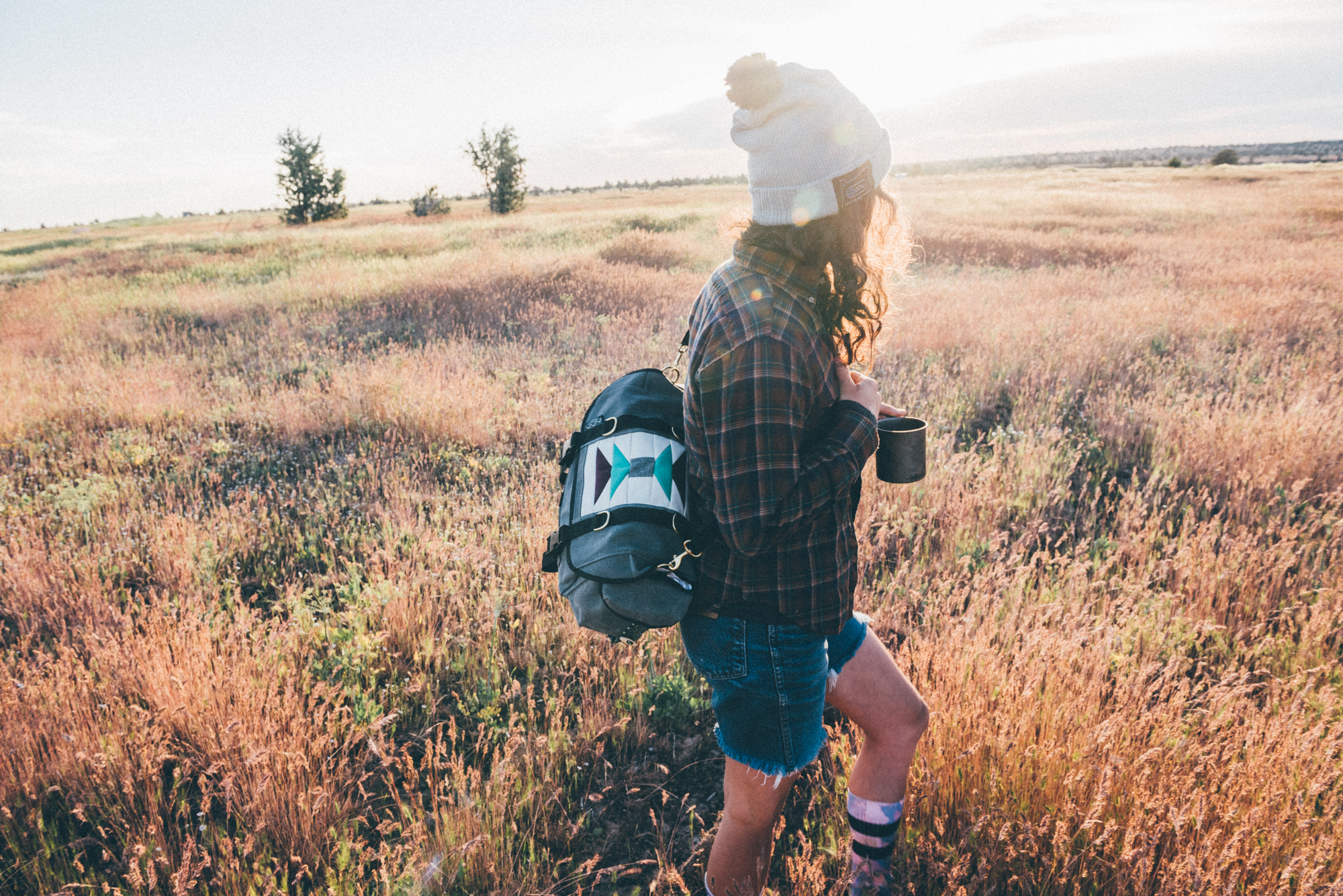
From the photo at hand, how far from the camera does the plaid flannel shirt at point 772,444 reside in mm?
1295

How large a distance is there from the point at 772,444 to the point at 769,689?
64 centimetres

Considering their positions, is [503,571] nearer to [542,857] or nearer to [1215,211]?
[542,857]

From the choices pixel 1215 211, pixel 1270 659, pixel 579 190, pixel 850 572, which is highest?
pixel 579 190

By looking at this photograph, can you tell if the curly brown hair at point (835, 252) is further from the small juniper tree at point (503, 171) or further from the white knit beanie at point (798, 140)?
the small juniper tree at point (503, 171)

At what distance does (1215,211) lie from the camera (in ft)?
71.8

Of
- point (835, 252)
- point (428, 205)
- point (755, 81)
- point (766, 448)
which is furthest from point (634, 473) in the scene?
point (428, 205)

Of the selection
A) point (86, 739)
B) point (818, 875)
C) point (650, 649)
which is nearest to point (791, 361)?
point (818, 875)

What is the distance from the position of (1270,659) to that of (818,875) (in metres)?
2.42

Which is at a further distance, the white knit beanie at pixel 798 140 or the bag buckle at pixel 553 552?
the bag buckle at pixel 553 552

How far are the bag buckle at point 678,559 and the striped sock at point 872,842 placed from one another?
0.97m

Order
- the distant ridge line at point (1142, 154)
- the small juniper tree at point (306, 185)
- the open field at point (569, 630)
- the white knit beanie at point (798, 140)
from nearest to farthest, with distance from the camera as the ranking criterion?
1. the white knit beanie at point (798, 140)
2. the open field at point (569, 630)
3. the small juniper tree at point (306, 185)
4. the distant ridge line at point (1142, 154)

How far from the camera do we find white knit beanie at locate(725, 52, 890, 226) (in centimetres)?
139

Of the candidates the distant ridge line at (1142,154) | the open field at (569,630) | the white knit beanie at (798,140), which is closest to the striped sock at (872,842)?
the open field at (569,630)

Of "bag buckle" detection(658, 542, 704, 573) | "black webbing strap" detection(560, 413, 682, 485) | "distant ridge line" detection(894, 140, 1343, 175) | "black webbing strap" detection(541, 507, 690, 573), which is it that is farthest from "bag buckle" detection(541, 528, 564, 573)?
"distant ridge line" detection(894, 140, 1343, 175)
